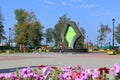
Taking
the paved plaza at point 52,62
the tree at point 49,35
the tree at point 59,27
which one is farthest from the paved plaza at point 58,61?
the tree at point 49,35

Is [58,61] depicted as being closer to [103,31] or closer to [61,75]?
[61,75]

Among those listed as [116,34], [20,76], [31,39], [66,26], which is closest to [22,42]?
[31,39]

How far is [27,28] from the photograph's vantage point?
291ft

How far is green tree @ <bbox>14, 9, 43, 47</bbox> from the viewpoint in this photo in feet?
289

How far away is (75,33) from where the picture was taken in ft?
245

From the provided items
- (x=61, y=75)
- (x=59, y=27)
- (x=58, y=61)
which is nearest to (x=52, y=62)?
(x=58, y=61)

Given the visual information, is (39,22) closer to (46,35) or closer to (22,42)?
(22,42)

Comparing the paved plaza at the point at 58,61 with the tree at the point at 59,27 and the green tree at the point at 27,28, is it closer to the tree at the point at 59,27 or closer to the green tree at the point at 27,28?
the green tree at the point at 27,28

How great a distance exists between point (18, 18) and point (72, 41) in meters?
22.3

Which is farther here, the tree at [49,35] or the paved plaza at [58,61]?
the tree at [49,35]

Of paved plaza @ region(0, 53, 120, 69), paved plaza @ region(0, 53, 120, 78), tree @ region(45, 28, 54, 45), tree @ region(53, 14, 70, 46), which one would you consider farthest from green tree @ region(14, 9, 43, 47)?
paved plaza @ region(0, 53, 120, 78)

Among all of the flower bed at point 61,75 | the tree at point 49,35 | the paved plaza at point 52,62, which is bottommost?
the paved plaza at point 52,62

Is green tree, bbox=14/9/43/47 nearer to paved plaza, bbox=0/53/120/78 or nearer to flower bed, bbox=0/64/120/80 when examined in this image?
paved plaza, bbox=0/53/120/78

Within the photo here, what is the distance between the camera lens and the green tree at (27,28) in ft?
289
